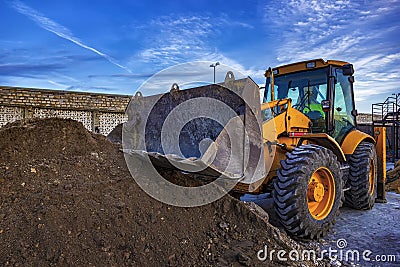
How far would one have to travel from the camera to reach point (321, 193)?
453cm

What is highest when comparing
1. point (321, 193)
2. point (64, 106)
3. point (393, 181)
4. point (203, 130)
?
point (64, 106)

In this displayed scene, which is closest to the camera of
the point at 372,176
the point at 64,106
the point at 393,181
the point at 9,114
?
the point at 372,176

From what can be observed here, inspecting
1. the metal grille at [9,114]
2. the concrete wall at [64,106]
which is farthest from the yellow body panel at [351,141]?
the metal grille at [9,114]

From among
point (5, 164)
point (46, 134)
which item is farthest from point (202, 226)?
point (46, 134)

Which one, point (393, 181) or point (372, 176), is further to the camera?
point (393, 181)

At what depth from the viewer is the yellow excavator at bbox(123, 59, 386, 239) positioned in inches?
161

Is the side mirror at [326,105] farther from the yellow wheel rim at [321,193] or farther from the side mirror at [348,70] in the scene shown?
the yellow wheel rim at [321,193]

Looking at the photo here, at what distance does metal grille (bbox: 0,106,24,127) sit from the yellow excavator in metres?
8.80

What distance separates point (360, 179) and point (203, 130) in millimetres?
2759

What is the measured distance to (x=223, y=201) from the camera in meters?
3.88

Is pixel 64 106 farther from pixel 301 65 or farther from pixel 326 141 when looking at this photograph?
pixel 326 141

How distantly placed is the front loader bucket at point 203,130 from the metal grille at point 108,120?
9.10 metres

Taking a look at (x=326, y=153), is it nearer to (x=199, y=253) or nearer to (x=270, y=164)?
(x=270, y=164)

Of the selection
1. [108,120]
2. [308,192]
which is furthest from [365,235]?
[108,120]
